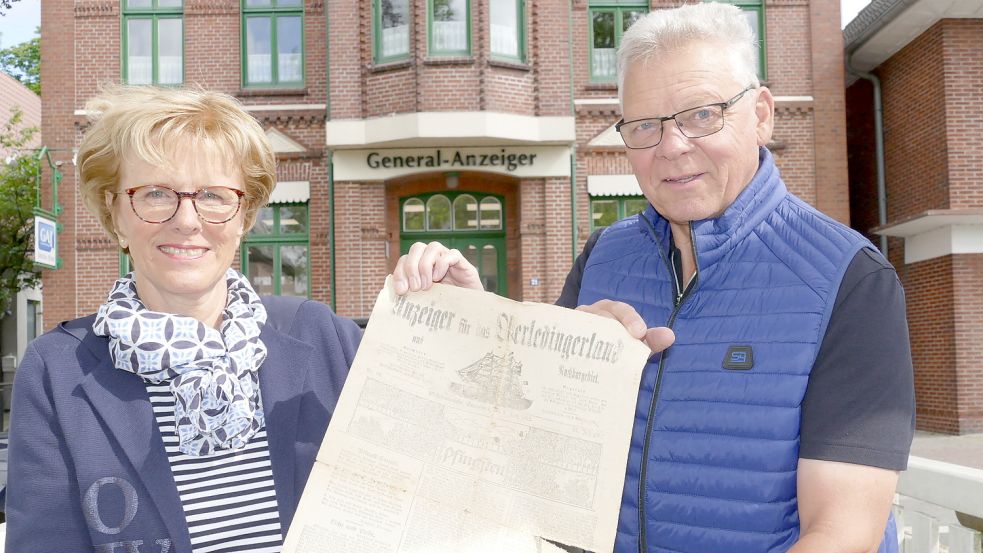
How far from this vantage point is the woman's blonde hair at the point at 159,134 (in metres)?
2.03

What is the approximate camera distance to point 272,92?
48.6ft

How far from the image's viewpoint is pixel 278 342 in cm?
220

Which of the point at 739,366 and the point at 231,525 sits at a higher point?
the point at 739,366

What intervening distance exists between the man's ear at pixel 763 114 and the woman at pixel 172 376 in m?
0.77

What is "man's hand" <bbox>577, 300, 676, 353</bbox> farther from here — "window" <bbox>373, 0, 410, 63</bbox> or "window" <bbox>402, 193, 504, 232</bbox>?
"window" <bbox>402, 193, 504, 232</bbox>

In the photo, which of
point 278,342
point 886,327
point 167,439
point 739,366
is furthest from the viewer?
point 278,342

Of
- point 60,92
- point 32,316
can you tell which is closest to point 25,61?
point 32,316

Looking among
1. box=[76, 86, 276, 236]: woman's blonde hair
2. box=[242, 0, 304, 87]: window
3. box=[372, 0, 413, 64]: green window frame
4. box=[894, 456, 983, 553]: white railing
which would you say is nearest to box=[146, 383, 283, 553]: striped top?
box=[76, 86, 276, 236]: woman's blonde hair

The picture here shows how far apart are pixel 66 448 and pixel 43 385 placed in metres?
0.16

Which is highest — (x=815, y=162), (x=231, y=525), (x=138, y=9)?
(x=138, y=9)

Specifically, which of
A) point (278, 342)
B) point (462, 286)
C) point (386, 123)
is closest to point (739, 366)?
point (462, 286)

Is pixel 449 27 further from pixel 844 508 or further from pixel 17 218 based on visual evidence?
pixel 844 508

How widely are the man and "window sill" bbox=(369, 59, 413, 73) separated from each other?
12.6 meters

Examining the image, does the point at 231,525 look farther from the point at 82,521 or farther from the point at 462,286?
the point at 462,286
